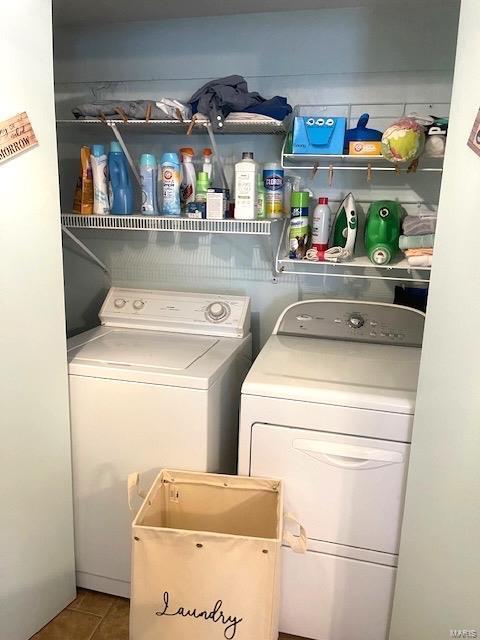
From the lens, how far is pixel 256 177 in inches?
80.7

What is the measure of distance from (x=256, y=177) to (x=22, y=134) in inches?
35.1

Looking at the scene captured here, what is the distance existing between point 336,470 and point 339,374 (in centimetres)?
32

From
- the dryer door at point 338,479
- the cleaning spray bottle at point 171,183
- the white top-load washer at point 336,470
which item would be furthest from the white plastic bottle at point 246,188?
the dryer door at point 338,479

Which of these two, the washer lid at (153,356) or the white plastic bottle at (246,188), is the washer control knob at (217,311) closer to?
the washer lid at (153,356)

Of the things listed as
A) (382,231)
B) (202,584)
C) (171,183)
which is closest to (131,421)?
(202,584)

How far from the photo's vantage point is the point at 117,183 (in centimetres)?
216

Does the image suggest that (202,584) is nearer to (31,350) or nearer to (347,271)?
(31,350)

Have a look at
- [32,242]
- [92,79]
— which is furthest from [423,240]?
[92,79]

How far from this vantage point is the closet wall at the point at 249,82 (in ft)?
6.93

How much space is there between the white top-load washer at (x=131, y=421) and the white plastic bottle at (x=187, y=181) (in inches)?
23.2

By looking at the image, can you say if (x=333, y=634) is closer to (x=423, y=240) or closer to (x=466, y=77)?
(x=423, y=240)

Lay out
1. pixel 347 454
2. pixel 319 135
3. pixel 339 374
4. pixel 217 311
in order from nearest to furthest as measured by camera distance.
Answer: pixel 347 454, pixel 339 374, pixel 319 135, pixel 217 311

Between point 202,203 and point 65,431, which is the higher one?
point 202,203

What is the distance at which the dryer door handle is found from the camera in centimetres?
161
